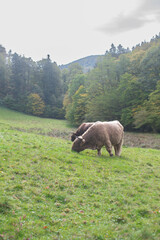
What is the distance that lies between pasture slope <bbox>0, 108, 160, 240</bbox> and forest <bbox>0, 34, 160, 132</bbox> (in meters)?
27.9

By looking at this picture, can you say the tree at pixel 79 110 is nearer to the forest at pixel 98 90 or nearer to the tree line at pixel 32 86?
the forest at pixel 98 90

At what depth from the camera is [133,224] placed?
5965mm

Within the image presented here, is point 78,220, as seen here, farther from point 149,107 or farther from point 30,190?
point 149,107

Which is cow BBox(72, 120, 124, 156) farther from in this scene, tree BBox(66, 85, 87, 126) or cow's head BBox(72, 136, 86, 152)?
tree BBox(66, 85, 87, 126)

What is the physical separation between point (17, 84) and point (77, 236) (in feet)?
280

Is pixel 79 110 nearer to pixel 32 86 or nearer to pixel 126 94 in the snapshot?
pixel 126 94

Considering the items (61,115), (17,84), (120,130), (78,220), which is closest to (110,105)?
(120,130)

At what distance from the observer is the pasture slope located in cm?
535

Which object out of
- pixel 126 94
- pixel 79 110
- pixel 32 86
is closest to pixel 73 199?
pixel 126 94

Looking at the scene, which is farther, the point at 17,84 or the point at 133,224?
the point at 17,84

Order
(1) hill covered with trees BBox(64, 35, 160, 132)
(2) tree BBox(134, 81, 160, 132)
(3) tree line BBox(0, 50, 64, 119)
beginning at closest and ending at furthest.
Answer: (2) tree BBox(134, 81, 160, 132)
(1) hill covered with trees BBox(64, 35, 160, 132)
(3) tree line BBox(0, 50, 64, 119)

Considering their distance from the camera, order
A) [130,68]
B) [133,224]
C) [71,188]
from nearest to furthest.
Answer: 1. [133,224]
2. [71,188]
3. [130,68]

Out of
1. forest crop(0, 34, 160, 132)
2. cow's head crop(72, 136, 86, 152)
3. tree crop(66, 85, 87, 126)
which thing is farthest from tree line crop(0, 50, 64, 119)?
cow's head crop(72, 136, 86, 152)

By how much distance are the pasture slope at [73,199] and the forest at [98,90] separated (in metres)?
27.9
